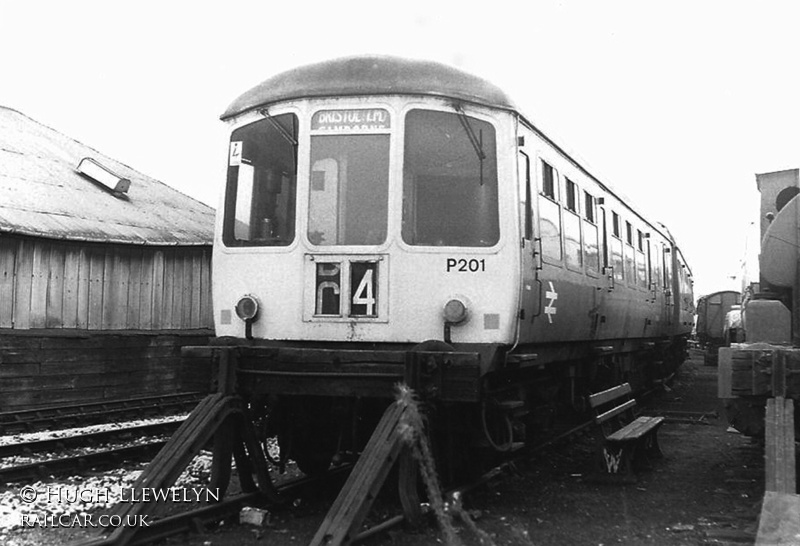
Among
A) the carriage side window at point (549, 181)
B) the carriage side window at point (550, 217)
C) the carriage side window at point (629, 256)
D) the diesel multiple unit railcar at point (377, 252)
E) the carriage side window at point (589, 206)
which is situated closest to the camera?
the diesel multiple unit railcar at point (377, 252)

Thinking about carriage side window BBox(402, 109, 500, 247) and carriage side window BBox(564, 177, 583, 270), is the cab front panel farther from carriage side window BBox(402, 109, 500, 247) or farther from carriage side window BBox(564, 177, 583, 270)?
carriage side window BBox(564, 177, 583, 270)

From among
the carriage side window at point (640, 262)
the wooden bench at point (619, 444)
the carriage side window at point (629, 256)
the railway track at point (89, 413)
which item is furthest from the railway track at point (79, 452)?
the carriage side window at point (640, 262)

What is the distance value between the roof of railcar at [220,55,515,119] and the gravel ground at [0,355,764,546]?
3.06 metres

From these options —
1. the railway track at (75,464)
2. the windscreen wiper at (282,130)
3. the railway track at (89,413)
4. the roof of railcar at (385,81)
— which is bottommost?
the railway track at (75,464)

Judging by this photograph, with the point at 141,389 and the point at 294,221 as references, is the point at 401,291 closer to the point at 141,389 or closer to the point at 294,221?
the point at 294,221

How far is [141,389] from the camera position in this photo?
13.6 metres

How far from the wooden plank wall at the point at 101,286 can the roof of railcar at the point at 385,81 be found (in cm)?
734

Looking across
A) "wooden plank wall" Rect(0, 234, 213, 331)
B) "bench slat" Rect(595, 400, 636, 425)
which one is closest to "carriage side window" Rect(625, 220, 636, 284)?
"bench slat" Rect(595, 400, 636, 425)

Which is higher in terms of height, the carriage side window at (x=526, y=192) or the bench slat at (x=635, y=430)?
the carriage side window at (x=526, y=192)

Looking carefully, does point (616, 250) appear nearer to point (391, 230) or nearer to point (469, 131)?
point (469, 131)

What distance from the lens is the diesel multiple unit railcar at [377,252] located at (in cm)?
600

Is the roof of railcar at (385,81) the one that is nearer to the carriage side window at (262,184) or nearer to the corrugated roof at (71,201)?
the carriage side window at (262,184)

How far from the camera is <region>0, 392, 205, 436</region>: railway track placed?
34.1 feet

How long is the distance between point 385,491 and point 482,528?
121cm
